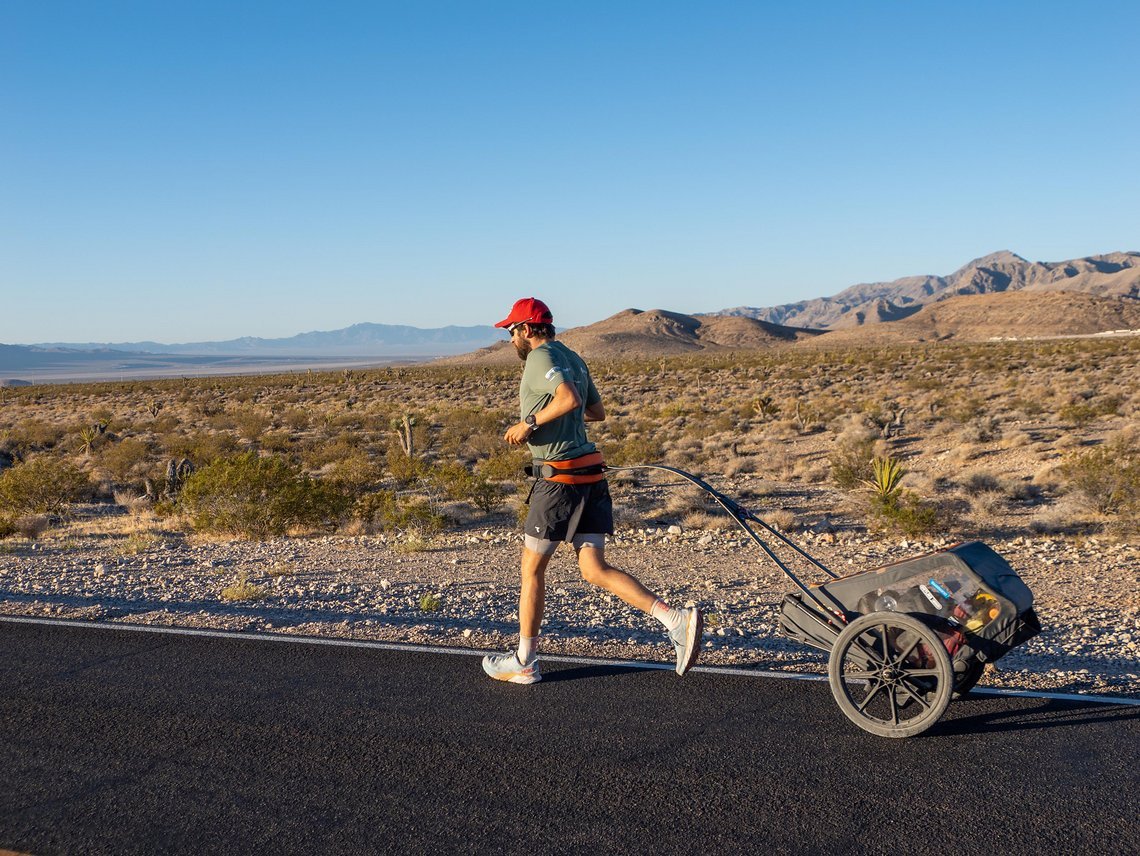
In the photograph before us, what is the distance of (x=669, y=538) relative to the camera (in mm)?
11867

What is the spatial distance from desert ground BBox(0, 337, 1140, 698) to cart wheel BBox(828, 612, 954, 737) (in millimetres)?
1070

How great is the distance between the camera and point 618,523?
1316cm

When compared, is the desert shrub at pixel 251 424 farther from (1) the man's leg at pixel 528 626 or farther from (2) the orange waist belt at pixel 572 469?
(2) the orange waist belt at pixel 572 469

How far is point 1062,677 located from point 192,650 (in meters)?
5.56

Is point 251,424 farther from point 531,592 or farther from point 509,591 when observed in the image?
point 531,592

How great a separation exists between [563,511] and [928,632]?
2.00 metres

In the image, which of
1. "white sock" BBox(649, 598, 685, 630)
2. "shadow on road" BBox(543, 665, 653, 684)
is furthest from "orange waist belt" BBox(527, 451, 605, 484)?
"shadow on road" BBox(543, 665, 653, 684)

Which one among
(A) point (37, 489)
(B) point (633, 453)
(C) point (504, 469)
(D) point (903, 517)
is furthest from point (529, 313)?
(B) point (633, 453)

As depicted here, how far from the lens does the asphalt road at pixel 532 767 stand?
374cm

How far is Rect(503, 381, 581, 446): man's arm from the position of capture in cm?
505

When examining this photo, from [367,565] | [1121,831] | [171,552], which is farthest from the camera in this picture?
[171,552]

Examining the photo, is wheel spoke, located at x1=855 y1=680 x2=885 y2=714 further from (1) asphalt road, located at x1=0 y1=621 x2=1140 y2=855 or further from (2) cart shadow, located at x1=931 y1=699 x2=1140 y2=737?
(2) cart shadow, located at x1=931 y1=699 x2=1140 y2=737

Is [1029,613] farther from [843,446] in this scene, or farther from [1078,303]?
[1078,303]

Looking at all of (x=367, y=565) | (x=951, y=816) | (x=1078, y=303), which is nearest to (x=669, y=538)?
(x=367, y=565)
